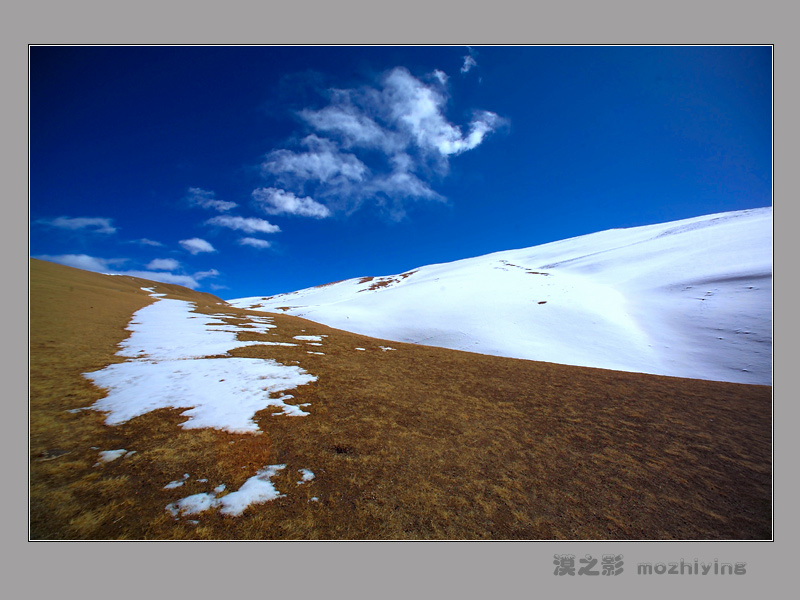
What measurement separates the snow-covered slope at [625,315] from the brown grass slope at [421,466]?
400 inches

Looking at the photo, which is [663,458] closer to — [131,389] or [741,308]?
[131,389]

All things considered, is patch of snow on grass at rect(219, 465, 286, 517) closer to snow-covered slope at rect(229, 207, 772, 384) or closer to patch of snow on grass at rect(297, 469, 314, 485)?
patch of snow on grass at rect(297, 469, 314, 485)

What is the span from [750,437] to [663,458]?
10.1 ft

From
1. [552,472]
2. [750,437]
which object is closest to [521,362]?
[750,437]

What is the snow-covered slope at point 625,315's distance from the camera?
55.3ft

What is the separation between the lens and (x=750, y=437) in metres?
6.39

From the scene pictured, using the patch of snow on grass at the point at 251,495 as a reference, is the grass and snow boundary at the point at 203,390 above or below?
above

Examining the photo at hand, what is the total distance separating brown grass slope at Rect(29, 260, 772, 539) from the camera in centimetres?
336

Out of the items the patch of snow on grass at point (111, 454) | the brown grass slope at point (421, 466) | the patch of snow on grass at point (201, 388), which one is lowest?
the brown grass slope at point (421, 466)

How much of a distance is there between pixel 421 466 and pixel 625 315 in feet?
86.0

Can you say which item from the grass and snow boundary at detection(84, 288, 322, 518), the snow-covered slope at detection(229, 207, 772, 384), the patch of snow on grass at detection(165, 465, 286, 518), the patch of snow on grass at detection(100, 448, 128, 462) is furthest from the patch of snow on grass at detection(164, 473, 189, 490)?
the snow-covered slope at detection(229, 207, 772, 384)

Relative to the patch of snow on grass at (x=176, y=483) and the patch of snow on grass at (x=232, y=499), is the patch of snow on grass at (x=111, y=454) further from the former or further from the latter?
the patch of snow on grass at (x=232, y=499)

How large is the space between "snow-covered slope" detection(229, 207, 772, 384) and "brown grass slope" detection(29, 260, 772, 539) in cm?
1015

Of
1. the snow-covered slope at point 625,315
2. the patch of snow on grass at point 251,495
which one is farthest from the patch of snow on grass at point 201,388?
the snow-covered slope at point 625,315
